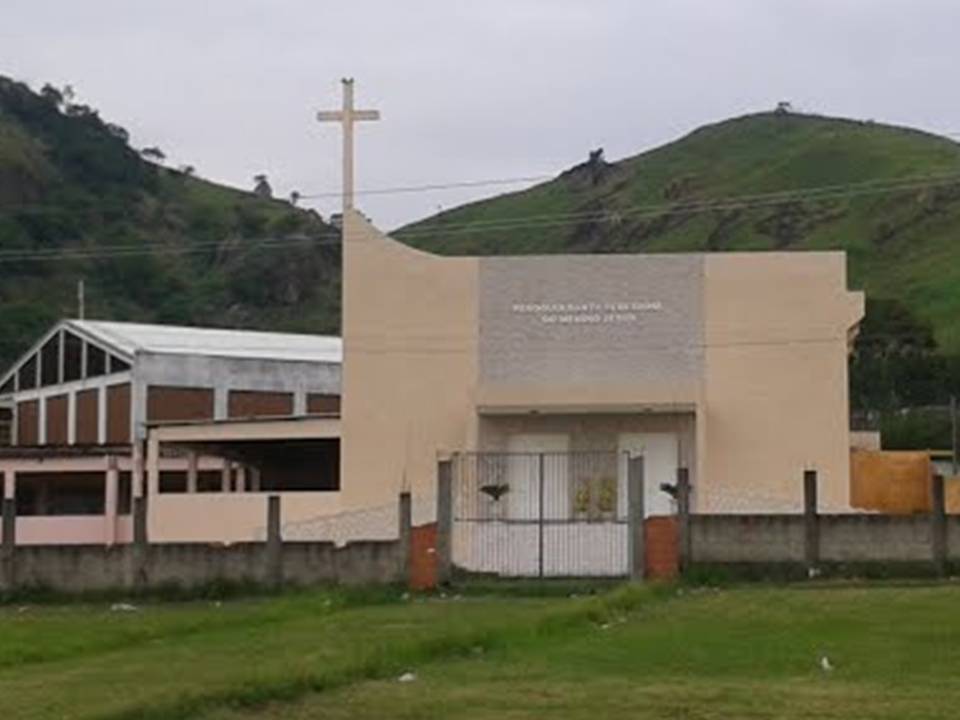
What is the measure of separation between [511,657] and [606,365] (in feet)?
69.2

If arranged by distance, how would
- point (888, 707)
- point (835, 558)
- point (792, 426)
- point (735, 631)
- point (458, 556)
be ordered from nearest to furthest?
point (888, 707) → point (735, 631) → point (835, 558) → point (458, 556) → point (792, 426)

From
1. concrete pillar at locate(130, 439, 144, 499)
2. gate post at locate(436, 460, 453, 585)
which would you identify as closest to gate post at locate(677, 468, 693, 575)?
gate post at locate(436, 460, 453, 585)

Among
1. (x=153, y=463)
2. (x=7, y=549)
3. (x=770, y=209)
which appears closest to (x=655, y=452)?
(x=7, y=549)

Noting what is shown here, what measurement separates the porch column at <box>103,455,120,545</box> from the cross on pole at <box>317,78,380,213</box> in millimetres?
11307

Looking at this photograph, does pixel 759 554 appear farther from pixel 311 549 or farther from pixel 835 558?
pixel 311 549

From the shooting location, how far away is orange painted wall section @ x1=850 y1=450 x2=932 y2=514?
4203cm

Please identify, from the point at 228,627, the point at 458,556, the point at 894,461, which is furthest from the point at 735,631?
the point at 894,461

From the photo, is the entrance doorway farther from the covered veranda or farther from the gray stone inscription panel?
the covered veranda

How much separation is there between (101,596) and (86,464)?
59.7ft

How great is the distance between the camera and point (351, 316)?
136 ft

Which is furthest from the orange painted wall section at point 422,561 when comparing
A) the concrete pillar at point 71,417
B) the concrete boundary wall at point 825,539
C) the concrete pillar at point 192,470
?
the concrete pillar at point 71,417

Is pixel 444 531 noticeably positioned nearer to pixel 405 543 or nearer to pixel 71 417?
pixel 405 543

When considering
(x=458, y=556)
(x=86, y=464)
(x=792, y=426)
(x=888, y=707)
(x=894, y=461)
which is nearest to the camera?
(x=888, y=707)

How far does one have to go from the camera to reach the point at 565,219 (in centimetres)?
15012
